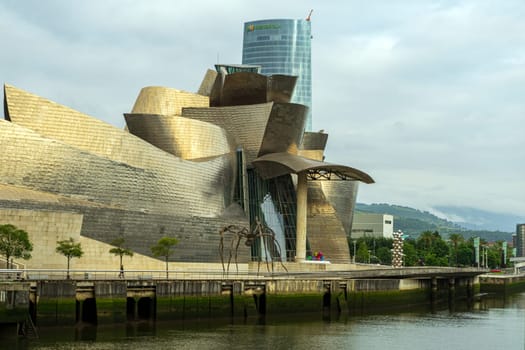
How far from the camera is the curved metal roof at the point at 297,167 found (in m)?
62.1

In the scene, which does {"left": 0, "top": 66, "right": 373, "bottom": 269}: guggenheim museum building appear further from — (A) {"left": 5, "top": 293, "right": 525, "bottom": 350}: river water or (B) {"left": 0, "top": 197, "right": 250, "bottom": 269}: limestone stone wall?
(A) {"left": 5, "top": 293, "right": 525, "bottom": 350}: river water

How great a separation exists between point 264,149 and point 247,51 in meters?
134

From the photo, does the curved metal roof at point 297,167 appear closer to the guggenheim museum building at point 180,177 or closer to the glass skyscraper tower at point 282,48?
the guggenheim museum building at point 180,177

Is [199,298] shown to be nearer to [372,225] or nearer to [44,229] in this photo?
→ [44,229]

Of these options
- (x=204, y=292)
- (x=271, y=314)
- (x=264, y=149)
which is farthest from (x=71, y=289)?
(x=264, y=149)

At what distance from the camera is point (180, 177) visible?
54938 mm

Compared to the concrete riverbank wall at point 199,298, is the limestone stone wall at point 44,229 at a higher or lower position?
higher

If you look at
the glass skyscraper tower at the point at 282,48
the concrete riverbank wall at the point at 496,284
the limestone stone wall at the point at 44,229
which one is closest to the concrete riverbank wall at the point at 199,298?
the limestone stone wall at the point at 44,229

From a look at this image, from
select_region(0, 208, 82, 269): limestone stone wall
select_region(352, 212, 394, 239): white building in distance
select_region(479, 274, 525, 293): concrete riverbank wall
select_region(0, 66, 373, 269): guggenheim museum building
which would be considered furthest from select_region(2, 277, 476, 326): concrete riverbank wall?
select_region(352, 212, 394, 239): white building in distance

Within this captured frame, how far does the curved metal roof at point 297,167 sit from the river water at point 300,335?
1697 cm

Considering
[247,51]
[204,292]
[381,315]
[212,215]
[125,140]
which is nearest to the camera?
[204,292]

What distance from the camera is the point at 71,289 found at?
35.9 metres

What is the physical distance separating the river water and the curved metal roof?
17.0 meters

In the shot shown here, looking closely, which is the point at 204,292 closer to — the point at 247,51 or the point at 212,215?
the point at 212,215
